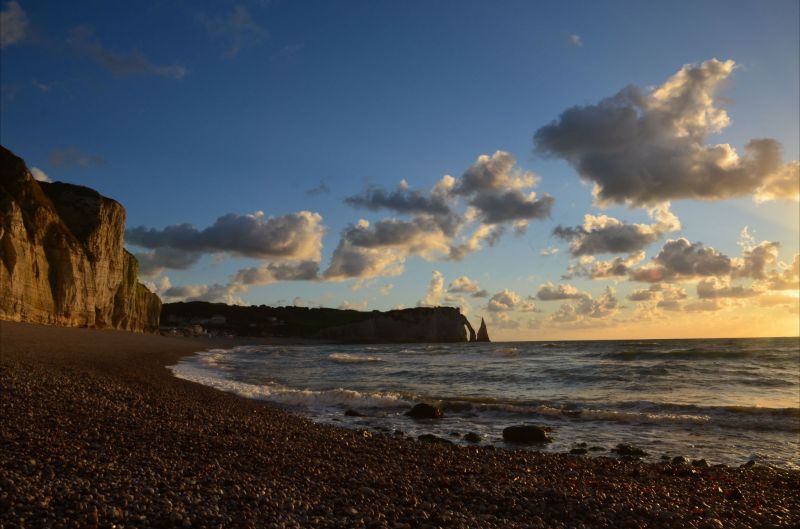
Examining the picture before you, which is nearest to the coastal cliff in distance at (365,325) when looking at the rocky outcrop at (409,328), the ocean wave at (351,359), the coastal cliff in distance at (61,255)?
the rocky outcrop at (409,328)

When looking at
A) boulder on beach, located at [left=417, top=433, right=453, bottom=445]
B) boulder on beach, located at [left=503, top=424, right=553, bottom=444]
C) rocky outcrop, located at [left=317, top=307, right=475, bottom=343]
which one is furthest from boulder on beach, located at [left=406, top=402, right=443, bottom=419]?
rocky outcrop, located at [left=317, top=307, right=475, bottom=343]

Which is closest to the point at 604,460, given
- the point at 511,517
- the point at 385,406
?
the point at 511,517

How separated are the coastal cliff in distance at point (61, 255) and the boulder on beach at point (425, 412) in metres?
38.7

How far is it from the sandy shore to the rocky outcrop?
13280 cm

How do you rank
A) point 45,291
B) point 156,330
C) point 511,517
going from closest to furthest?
1. point 511,517
2. point 45,291
3. point 156,330

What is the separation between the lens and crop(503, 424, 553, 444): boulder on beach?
12352 millimetres

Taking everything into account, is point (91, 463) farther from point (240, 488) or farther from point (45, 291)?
point (45, 291)

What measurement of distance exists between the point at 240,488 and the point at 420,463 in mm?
3578

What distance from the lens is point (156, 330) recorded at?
89.4m

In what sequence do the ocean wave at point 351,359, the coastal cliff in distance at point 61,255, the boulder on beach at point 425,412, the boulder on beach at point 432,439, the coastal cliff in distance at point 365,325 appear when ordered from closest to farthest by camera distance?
the boulder on beach at point 432,439 < the boulder on beach at point 425,412 < the coastal cliff in distance at point 61,255 < the ocean wave at point 351,359 < the coastal cliff in distance at point 365,325

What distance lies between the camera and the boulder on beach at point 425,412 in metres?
15.8

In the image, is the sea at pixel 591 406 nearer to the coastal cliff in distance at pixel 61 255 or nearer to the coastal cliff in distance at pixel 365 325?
the coastal cliff in distance at pixel 61 255

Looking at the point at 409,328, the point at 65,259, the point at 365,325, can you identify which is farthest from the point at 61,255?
the point at 409,328

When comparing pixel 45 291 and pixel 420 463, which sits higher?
pixel 45 291
